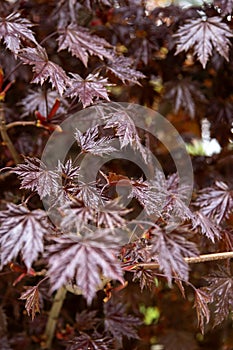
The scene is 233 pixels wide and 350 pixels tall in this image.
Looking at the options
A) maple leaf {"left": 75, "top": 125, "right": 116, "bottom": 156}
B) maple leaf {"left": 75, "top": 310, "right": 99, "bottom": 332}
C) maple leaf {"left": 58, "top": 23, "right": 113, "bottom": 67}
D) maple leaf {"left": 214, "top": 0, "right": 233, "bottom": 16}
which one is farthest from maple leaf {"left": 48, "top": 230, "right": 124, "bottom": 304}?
maple leaf {"left": 214, "top": 0, "right": 233, "bottom": 16}

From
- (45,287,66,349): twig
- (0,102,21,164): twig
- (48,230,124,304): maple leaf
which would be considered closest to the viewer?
(48,230,124,304): maple leaf

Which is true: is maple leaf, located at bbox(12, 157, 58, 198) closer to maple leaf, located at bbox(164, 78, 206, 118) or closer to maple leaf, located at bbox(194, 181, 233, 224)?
maple leaf, located at bbox(194, 181, 233, 224)

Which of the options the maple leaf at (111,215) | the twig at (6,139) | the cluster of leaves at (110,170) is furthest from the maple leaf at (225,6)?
the maple leaf at (111,215)

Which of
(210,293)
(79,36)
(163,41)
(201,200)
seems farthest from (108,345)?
(163,41)

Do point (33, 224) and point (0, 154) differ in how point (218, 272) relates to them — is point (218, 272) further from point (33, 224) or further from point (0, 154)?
point (0, 154)

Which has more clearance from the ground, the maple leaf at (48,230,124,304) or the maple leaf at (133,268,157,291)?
the maple leaf at (48,230,124,304)

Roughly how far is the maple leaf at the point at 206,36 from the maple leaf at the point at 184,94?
26 cm

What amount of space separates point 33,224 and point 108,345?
1.83 ft

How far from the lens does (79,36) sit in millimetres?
1295

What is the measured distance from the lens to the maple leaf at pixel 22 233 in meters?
0.80

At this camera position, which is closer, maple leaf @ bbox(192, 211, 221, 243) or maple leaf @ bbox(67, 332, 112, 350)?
maple leaf @ bbox(192, 211, 221, 243)

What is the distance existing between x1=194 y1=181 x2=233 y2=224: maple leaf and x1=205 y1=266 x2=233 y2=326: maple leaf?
5.0 inches

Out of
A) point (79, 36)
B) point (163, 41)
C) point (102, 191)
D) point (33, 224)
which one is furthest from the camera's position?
point (163, 41)

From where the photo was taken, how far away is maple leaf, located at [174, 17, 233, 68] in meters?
1.31
